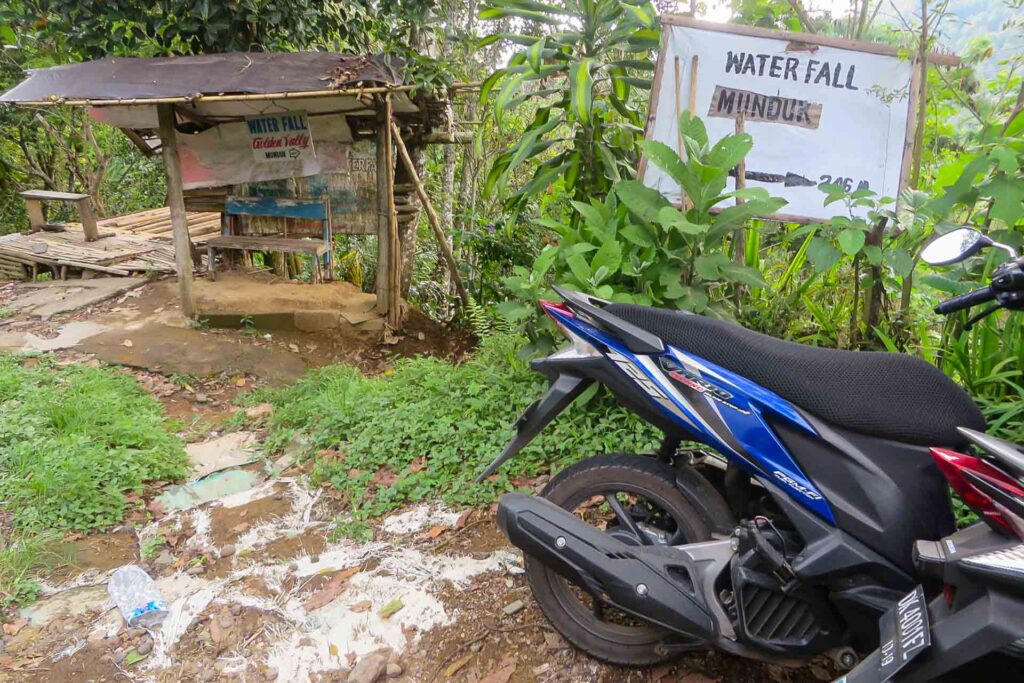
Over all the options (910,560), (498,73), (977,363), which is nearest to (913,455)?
(910,560)

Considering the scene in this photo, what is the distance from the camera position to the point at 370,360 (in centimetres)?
658

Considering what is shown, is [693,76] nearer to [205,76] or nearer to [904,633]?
[904,633]

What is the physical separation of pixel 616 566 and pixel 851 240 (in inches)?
69.0

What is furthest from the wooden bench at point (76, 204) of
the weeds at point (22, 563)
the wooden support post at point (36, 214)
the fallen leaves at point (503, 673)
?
→ the fallen leaves at point (503, 673)

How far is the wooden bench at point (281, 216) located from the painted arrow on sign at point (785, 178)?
485 cm

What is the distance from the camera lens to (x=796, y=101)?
3244 millimetres

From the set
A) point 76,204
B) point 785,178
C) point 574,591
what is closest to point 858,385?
point 574,591

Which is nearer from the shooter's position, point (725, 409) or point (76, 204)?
point (725, 409)

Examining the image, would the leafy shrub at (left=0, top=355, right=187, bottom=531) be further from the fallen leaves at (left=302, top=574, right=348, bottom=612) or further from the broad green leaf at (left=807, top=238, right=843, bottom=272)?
the broad green leaf at (left=807, top=238, right=843, bottom=272)

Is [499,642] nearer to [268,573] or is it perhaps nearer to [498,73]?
[268,573]

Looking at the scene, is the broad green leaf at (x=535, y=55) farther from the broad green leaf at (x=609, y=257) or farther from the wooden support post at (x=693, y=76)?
the broad green leaf at (x=609, y=257)

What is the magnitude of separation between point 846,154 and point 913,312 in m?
0.96

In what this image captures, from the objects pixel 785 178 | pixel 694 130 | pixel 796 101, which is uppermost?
pixel 796 101

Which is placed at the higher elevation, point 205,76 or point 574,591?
point 205,76
